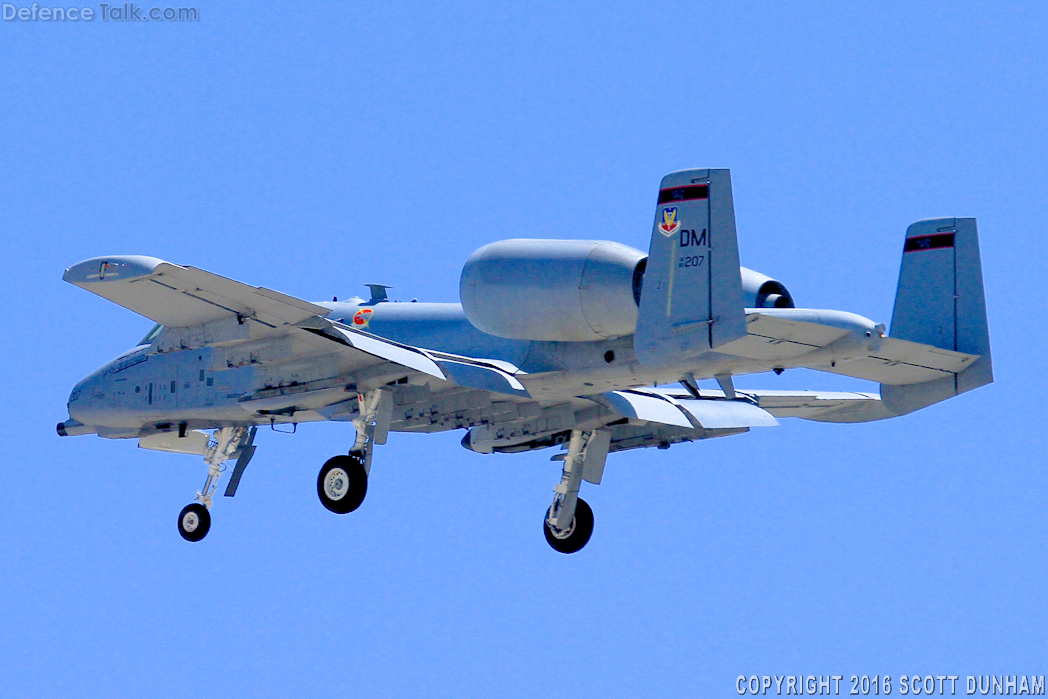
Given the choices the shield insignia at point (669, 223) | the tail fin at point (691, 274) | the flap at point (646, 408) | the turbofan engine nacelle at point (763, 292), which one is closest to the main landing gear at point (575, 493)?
the flap at point (646, 408)

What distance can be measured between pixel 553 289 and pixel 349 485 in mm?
4994

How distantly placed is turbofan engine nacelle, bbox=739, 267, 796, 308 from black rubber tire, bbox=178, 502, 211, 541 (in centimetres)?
1253

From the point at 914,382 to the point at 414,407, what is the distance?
875cm

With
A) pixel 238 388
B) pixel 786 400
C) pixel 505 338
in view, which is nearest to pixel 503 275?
pixel 505 338

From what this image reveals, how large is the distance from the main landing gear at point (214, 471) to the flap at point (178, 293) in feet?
14.8

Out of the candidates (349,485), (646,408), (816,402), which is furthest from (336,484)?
(816,402)

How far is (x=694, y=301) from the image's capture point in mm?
20297

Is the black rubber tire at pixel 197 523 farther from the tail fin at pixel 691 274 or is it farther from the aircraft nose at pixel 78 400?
the tail fin at pixel 691 274

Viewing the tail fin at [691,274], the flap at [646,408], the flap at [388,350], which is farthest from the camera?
the flap at [646,408]

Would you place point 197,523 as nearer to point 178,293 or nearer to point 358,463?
point 358,463

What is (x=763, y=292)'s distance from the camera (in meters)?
→ 21.6

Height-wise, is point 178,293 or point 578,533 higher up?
point 178,293

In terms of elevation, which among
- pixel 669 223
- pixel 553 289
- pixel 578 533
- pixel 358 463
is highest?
pixel 669 223

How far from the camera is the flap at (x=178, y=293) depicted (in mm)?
22094
